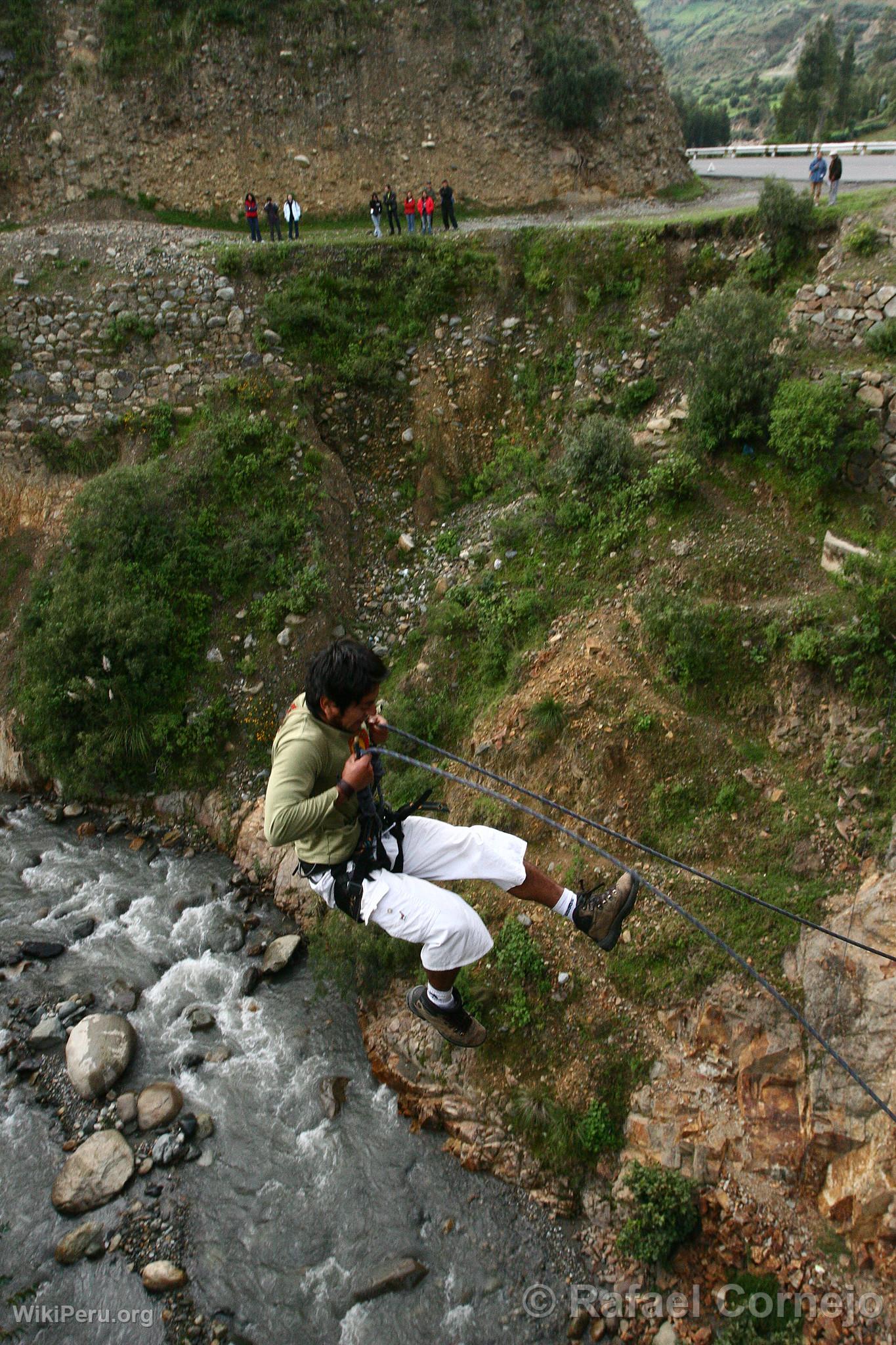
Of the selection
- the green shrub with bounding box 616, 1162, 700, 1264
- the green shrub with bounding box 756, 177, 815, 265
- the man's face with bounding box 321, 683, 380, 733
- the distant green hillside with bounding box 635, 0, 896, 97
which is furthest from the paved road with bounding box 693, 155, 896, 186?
the distant green hillside with bounding box 635, 0, 896, 97

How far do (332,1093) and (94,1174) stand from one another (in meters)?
2.48

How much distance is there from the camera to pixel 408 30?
20750 mm

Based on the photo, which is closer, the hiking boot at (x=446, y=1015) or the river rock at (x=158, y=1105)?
the hiking boot at (x=446, y=1015)

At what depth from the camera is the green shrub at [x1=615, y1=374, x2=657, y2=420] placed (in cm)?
1302

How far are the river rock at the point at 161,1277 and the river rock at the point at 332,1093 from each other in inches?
77.3

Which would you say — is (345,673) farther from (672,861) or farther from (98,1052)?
(98,1052)

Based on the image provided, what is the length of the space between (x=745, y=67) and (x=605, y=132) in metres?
99.9

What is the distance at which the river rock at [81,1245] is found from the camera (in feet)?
25.5

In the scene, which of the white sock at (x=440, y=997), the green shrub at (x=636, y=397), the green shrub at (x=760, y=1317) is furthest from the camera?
the green shrub at (x=636, y=397)

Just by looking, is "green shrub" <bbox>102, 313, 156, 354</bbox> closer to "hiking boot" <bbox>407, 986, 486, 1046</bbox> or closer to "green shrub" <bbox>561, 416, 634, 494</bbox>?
"green shrub" <bbox>561, 416, 634, 494</bbox>

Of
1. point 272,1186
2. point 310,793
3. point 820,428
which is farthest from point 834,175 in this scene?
point 272,1186

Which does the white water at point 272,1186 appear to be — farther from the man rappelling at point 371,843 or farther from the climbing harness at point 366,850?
the climbing harness at point 366,850

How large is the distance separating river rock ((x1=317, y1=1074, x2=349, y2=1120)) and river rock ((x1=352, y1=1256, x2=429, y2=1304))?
165cm

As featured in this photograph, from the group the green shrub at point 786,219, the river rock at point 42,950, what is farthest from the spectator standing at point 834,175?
the river rock at point 42,950
